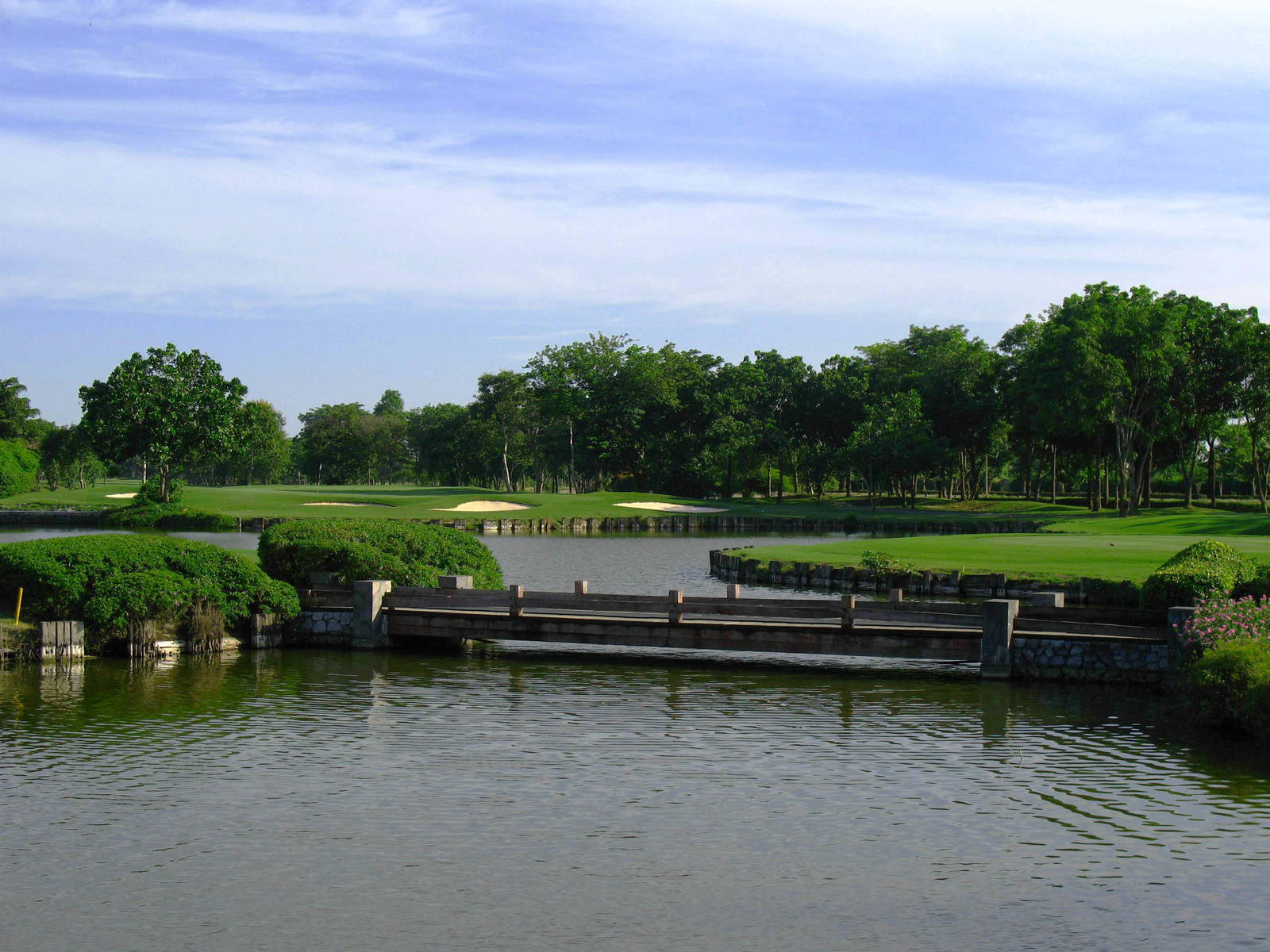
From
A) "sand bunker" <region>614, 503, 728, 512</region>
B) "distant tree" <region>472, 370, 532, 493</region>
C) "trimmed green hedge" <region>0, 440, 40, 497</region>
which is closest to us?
"sand bunker" <region>614, 503, 728, 512</region>

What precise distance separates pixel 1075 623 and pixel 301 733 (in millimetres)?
13784

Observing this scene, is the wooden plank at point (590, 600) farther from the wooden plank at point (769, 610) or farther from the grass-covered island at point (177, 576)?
the grass-covered island at point (177, 576)

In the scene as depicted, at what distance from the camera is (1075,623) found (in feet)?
73.9

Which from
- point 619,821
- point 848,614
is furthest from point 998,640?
point 619,821

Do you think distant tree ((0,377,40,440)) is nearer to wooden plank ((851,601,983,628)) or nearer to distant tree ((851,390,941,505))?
distant tree ((851,390,941,505))

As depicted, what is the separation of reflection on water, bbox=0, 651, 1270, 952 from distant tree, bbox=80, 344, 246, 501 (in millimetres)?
70385

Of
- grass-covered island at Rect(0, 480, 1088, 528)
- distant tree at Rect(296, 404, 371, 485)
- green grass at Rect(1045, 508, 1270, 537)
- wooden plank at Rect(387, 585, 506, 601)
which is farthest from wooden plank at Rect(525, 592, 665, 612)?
distant tree at Rect(296, 404, 371, 485)

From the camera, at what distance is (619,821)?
43.2ft

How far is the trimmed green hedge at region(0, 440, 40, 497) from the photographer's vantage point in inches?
4641

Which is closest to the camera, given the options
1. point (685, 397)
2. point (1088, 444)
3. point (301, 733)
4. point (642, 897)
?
point (642, 897)

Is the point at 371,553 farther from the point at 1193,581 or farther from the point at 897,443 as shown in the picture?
the point at 897,443

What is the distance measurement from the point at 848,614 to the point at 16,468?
117m

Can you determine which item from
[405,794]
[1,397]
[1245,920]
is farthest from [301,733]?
[1,397]

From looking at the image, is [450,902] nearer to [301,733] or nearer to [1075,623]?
[301,733]
